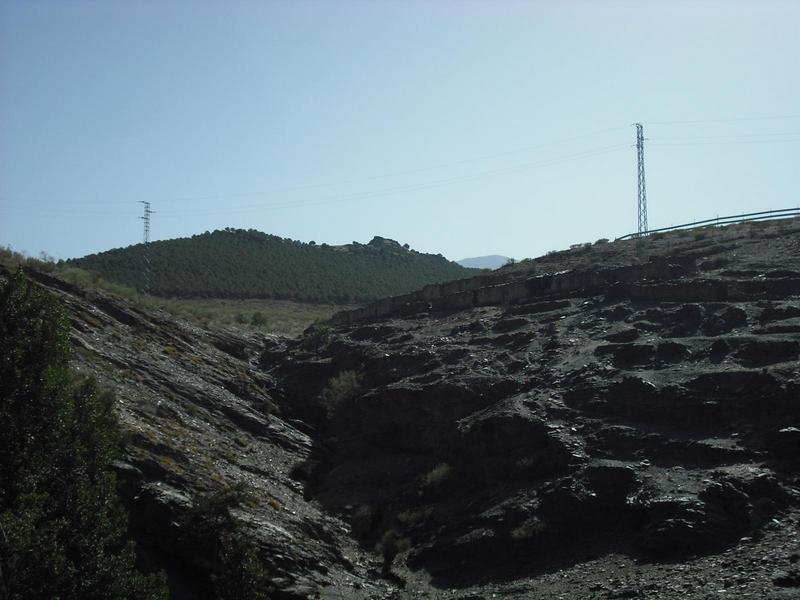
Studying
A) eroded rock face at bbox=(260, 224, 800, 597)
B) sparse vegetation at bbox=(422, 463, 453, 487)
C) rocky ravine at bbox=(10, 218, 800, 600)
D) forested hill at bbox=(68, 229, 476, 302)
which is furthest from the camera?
forested hill at bbox=(68, 229, 476, 302)

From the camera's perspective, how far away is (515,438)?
81.2 feet

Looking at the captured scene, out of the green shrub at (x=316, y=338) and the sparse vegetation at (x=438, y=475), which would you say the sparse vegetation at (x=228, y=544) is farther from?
the green shrub at (x=316, y=338)

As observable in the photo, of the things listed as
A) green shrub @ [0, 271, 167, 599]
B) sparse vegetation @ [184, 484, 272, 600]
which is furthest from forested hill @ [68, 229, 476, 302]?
green shrub @ [0, 271, 167, 599]

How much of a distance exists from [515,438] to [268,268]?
53.5 metres

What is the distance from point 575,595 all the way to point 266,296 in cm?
5129

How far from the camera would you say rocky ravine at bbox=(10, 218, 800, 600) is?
1919 centimetres

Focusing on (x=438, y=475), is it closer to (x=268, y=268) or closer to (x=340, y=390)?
(x=340, y=390)

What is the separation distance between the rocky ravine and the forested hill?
31.9 m

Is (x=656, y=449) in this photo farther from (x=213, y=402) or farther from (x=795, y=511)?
(x=213, y=402)

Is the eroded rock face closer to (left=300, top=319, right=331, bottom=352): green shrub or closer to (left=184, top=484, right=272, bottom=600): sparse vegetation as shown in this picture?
(left=184, top=484, right=272, bottom=600): sparse vegetation

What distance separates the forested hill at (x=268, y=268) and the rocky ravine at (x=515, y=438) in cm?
3190

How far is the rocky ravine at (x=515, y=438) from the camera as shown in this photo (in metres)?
19.2

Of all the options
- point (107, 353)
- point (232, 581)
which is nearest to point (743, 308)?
point (232, 581)

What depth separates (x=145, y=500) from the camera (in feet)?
66.9
